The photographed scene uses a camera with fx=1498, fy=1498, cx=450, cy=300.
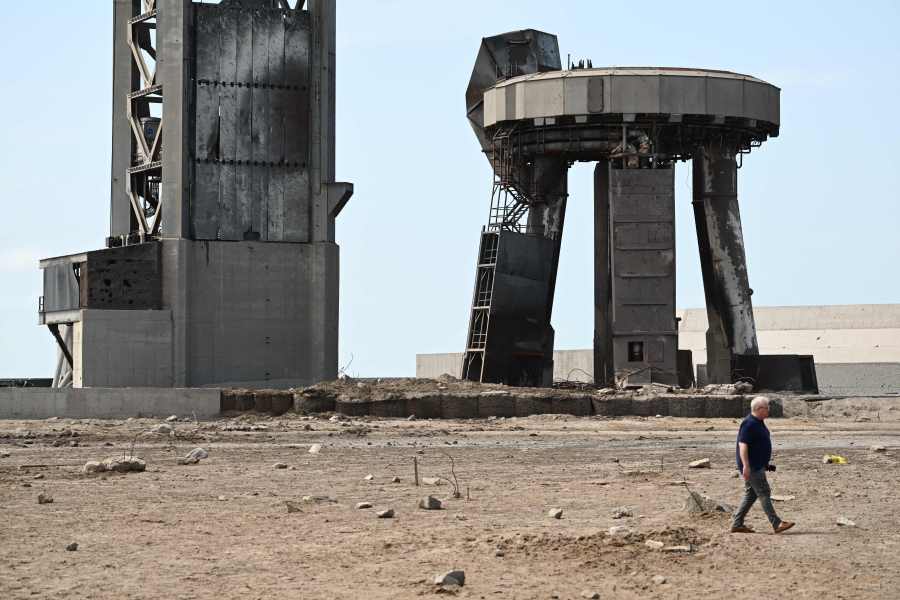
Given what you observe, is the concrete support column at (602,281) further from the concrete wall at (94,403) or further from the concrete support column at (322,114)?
the concrete wall at (94,403)

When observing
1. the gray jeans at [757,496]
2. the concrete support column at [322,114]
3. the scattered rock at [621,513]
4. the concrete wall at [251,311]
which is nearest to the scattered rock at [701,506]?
the scattered rock at [621,513]

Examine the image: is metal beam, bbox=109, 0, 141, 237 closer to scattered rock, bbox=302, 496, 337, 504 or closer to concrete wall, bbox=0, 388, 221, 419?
concrete wall, bbox=0, 388, 221, 419

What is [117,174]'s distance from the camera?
4456cm

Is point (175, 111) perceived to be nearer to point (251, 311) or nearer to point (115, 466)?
point (251, 311)

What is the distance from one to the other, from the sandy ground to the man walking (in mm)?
252

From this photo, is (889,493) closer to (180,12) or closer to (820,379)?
(180,12)

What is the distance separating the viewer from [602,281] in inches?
1766

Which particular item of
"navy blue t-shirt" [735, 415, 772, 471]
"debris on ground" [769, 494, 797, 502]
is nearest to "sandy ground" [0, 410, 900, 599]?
"debris on ground" [769, 494, 797, 502]

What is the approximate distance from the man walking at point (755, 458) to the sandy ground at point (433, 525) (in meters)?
0.25

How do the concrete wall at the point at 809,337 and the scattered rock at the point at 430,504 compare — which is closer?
the scattered rock at the point at 430,504

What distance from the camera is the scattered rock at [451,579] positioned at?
11.6m

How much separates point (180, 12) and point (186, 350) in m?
8.94

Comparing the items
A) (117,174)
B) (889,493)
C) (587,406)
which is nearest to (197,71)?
(117,174)

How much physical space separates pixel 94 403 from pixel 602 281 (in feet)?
55.8
